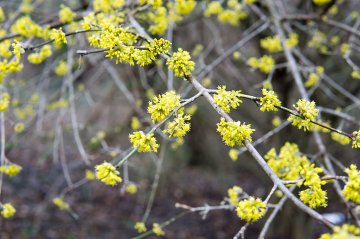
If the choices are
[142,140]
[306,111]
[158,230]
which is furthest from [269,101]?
[158,230]

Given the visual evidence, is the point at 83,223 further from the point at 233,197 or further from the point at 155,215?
the point at 233,197

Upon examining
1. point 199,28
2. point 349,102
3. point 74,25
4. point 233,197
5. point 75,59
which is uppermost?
point 199,28

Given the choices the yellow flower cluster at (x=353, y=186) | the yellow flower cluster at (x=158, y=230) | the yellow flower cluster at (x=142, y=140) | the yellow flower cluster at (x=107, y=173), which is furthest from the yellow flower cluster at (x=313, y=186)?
the yellow flower cluster at (x=158, y=230)

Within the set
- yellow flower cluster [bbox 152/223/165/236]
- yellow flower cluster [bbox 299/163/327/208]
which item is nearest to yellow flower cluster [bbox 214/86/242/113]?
yellow flower cluster [bbox 299/163/327/208]

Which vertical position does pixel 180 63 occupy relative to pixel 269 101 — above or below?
above

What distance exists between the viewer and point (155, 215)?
7.51 m

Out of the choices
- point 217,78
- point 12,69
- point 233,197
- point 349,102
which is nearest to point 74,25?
point 12,69

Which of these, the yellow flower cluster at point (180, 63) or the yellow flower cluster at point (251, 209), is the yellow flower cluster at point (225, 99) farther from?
the yellow flower cluster at point (251, 209)

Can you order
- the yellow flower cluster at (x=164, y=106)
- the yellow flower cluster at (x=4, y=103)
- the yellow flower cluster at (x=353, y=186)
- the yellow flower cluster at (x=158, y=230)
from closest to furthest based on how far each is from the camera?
the yellow flower cluster at (x=353, y=186) → the yellow flower cluster at (x=164, y=106) → the yellow flower cluster at (x=4, y=103) → the yellow flower cluster at (x=158, y=230)

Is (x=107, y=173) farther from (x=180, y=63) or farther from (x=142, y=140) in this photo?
(x=180, y=63)

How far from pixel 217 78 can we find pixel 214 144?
1.95m

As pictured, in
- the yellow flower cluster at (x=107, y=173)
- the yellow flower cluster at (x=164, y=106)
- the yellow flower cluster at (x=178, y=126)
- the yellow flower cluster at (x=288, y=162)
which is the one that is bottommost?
the yellow flower cluster at (x=288, y=162)

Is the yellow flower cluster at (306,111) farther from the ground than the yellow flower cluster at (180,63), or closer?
closer

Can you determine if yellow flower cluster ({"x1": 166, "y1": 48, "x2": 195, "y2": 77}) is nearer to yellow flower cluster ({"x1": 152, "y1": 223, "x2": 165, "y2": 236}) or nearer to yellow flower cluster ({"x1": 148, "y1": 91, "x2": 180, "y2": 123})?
yellow flower cluster ({"x1": 148, "y1": 91, "x2": 180, "y2": 123})
